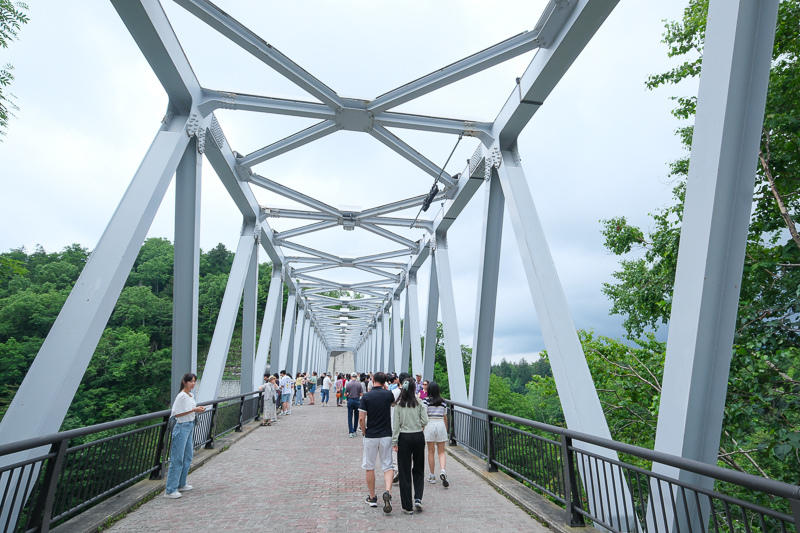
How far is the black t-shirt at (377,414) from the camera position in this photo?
5.05m

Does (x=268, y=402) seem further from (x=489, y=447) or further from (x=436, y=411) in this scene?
(x=436, y=411)

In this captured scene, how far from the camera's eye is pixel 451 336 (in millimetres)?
11211

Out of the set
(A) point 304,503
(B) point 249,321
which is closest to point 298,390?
(B) point 249,321

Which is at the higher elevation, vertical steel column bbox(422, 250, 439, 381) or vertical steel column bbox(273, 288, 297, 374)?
vertical steel column bbox(422, 250, 439, 381)

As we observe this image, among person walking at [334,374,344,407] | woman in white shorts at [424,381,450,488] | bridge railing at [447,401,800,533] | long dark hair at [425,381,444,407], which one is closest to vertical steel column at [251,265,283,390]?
person walking at [334,374,344,407]

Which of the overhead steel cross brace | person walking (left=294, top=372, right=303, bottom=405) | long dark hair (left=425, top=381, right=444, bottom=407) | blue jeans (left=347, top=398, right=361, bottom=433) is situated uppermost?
the overhead steel cross brace

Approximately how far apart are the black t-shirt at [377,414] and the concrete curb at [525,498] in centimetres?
163

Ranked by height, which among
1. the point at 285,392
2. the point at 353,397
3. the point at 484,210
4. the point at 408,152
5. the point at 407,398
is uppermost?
the point at 408,152

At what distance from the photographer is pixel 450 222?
12.4m

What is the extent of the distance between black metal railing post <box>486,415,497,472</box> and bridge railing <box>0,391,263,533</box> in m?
4.43

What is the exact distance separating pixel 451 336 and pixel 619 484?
23.9 ft

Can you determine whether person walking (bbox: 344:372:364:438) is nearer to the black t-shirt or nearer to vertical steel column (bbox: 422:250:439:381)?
vertical steel column (bbox: 422:250:439:381)

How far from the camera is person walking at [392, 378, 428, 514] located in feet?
15.8

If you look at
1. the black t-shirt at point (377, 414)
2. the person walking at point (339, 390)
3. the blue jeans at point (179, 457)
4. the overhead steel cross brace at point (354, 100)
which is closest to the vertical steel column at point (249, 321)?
the overhead steel cross brace at point (354, 100)
